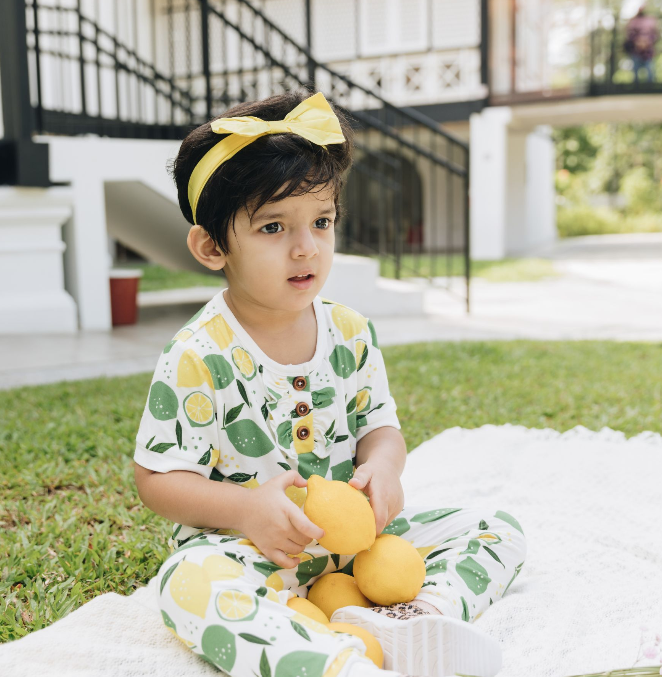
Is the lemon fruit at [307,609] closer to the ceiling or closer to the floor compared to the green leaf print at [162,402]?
closer to the floor

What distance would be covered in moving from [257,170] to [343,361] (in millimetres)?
511

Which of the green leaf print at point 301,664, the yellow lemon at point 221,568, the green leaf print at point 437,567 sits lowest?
the green leaf print at point 437,567

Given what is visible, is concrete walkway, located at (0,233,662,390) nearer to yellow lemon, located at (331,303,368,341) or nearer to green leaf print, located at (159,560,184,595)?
yellow lemon, located at (331,303,368,341)

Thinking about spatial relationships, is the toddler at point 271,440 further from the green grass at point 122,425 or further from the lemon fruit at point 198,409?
the green grass at point 122,425

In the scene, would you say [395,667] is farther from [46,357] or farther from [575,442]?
[46,357]

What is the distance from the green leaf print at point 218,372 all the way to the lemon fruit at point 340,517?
0.30 meters

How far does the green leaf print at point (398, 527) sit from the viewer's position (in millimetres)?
1966

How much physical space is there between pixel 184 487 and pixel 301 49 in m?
6.09

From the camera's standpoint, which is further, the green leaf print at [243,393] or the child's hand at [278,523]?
the green leaf print at [243,393]

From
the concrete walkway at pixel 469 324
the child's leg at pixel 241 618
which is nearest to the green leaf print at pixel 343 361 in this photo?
the child's leg at pixel 241 618

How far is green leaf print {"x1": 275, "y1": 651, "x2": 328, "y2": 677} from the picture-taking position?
1.37m

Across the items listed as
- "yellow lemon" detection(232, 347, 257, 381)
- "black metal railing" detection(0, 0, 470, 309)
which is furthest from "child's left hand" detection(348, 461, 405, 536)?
"black metal railing" detection(0, 0, 470, 309)

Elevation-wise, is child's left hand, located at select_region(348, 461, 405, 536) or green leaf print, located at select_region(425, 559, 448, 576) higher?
child's left hand, located at select_region(348, 461, 405, 536)

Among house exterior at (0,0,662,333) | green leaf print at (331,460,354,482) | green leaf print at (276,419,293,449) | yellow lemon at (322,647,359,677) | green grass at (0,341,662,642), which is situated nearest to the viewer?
yellow lemon at (322,647,359,677)
